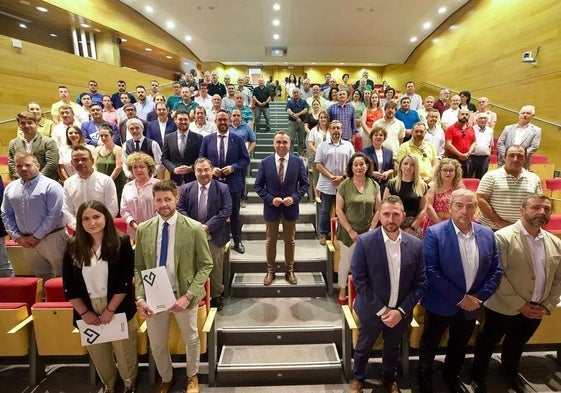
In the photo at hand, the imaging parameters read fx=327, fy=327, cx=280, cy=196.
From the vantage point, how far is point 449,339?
7.40ft

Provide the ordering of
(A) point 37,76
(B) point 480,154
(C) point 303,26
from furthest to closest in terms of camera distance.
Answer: (C) point 303,26 < (A) point 37,76 < (B) point 480,154

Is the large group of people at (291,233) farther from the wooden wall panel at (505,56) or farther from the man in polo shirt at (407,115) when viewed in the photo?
the wooden wall panel at (505,56)

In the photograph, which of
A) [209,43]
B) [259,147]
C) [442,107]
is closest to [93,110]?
[259,147]

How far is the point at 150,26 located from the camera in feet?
38.2

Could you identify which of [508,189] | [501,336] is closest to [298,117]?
[508,189]

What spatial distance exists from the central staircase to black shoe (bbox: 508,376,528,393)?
4.01 ft

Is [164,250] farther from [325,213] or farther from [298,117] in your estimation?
[298,117]

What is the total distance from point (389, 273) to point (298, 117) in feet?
14.2

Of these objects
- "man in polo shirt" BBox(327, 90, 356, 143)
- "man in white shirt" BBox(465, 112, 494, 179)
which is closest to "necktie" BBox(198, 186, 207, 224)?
"man in polo shirt" BBox(327, 90, 356, 143)

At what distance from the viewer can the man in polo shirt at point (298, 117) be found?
5891 millimetres

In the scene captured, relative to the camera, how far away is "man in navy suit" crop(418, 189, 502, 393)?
81.4 inches

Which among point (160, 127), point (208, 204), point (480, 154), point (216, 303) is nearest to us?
point (208, 204)

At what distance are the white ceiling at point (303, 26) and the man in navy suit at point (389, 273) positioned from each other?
380 inches

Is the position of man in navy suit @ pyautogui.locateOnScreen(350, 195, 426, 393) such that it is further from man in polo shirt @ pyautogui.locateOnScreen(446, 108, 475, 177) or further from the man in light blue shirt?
man in polo shirt @ pyautogui.locateOnScreen(446, 108, 475, 177)
